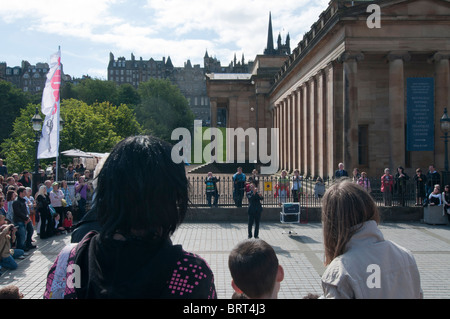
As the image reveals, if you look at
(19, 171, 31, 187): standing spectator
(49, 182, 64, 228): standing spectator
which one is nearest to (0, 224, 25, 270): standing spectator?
(49, 182, 64, 228): standing spectator

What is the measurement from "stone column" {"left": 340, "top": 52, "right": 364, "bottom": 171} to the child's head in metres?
19.6

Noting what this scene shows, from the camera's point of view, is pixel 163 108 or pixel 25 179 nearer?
pixel 25 179

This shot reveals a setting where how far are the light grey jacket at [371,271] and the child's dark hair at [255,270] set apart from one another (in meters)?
0.33

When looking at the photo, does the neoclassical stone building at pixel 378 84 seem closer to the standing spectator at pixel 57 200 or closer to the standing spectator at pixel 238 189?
the standing spectator at pixel 238 189

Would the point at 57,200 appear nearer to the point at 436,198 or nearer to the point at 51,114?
the point at 51,114

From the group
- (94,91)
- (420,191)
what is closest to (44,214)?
(420,191)

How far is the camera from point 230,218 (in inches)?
637

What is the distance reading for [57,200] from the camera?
1335cm

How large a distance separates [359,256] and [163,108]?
266ft

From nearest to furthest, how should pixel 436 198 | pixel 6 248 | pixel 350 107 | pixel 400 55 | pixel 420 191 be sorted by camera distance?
pixel 6 248 < pixel 436 198 < pixel 420 191 < pixel 400 55 < pixel 350 107

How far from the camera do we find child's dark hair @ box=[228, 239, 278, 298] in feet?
7.84

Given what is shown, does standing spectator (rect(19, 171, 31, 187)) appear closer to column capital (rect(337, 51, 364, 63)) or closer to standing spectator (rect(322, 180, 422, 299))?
column capital (rect(337, 51, 364, 63))
